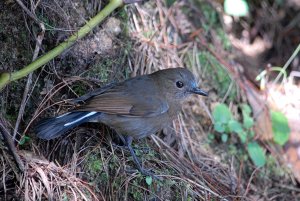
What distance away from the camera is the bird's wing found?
13.7 feet

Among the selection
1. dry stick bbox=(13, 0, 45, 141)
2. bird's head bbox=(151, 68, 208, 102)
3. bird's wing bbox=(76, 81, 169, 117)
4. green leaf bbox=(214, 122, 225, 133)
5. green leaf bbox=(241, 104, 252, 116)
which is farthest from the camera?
green leaf bbox=(241, 104, 252, 116)

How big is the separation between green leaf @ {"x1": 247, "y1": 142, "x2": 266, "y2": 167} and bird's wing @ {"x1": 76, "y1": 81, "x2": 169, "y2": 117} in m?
1.32

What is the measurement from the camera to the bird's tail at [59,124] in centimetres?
383

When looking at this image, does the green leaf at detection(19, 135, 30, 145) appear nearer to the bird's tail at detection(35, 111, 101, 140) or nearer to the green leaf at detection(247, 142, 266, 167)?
the bird's tail at detection(35, 111, 101, 140)

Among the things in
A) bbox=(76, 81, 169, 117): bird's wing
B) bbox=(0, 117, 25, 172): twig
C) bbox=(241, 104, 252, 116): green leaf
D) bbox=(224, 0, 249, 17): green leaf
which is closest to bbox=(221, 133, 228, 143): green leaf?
bbox=(241, 104, 252, 116): green leaf

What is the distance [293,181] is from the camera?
5.45 metres

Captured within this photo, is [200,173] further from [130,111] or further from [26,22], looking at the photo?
[26,22]

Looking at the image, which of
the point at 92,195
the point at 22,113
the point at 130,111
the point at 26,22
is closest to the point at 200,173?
the point at 130,111

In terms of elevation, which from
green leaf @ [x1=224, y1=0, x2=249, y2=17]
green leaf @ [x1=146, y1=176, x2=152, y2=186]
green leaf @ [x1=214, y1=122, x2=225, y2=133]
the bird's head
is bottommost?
green leaf @ [x1=214, y1=122, x2=225, y2=133]

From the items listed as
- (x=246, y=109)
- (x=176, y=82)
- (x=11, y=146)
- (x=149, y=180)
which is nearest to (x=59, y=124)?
(x=11, y=146)

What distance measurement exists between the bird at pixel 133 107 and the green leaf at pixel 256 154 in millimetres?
1115

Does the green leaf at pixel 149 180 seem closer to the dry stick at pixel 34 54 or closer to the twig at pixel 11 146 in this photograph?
the twig at pixel 11 146

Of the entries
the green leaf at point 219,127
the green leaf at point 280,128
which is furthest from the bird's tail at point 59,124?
the green leaf at point 280,128

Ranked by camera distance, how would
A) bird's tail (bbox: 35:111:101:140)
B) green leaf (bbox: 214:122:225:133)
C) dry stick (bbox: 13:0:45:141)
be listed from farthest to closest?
green leaf (bbox: 214:122:225:133)
dry stick (bbox: 13:0:45:141)
bird's tail (bbox: 35:111:101:140)
